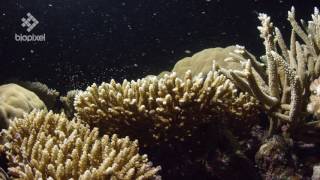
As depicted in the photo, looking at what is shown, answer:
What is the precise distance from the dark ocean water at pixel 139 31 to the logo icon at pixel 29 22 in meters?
0.24

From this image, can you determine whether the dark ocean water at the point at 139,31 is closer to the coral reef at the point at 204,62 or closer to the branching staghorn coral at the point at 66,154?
the coral reef at the point at 204,62

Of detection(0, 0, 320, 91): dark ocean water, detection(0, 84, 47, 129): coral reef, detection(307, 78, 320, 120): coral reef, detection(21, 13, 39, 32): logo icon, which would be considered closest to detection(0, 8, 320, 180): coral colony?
detection(307, 78, 320, 120): coral reef

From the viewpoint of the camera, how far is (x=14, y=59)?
13453 mm

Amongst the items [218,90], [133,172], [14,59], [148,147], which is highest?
[14,59]

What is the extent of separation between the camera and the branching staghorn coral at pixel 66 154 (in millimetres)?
2875

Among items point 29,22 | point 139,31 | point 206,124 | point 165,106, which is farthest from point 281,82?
point 29,22

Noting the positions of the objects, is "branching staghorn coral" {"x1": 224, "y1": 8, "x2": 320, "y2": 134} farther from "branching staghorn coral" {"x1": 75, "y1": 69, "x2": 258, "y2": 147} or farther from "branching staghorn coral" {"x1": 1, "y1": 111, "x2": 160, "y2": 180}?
"branching staghorn coral" {"x1": 1, "y1": 111, "x2": 160, "y2": 180}

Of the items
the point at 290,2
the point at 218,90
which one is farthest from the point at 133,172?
the point at 290,2

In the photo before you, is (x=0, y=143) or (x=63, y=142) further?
(x=0, y=143)

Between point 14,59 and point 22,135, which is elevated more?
point 14,59

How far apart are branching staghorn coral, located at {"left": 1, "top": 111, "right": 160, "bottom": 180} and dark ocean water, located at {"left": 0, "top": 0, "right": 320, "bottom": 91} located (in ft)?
35.4

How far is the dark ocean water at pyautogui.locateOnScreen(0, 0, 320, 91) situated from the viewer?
14734mm

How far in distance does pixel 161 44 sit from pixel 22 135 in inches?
469

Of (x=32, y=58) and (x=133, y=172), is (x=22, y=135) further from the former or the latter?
(x=32, y=58)
